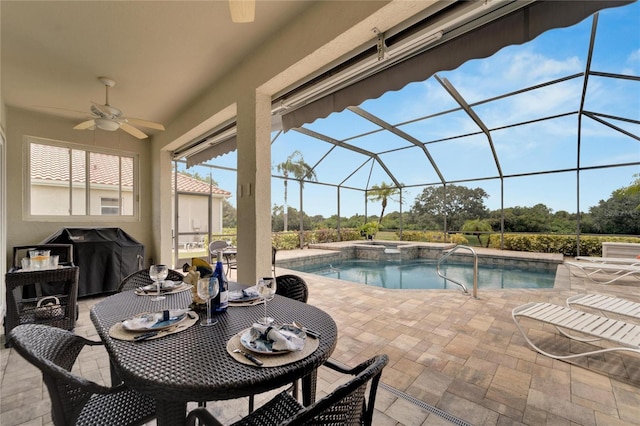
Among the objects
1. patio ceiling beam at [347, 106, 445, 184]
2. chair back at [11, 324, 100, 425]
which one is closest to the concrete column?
chair back at [11, 324, 100, 425]

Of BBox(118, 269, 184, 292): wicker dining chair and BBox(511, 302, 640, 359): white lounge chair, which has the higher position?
BBox(118, 269, 184, 292): wicker dining chair

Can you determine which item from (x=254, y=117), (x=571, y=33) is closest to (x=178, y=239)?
(x=254, y=117)

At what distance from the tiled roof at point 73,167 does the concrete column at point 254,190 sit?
4.04 meters

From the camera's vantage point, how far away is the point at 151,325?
1.26m

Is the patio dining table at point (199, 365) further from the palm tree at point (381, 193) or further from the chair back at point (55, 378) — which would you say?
the palm tree at point (381, 193)

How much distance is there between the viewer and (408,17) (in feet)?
6.46

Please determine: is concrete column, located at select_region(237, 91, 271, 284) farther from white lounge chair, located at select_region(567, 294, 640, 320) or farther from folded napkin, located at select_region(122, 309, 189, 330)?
white lounge chair, located at select_region(567, 294, 640, 320)

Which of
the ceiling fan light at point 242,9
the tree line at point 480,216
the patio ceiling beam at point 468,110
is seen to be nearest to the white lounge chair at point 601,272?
the tree line at point 480,216

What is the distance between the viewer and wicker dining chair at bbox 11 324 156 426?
971mm

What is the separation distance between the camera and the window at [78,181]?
461cm

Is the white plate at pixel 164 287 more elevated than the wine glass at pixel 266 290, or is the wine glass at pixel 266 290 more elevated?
the wine glass at pixel 266 290

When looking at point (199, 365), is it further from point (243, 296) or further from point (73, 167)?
point (73, 167)

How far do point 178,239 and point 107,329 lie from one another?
5881mm

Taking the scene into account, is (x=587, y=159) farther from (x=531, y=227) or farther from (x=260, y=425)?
(x=260, y=425)
